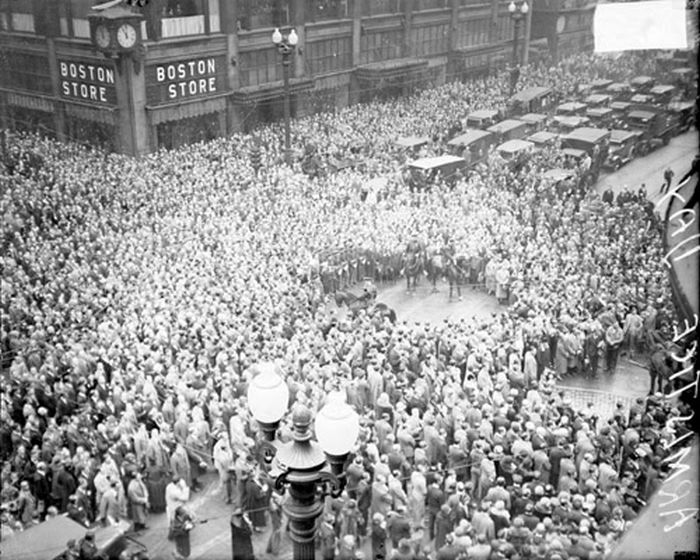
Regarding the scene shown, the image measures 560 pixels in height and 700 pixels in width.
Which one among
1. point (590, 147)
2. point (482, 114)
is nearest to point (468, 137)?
point (482, 114)

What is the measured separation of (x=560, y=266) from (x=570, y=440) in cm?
864

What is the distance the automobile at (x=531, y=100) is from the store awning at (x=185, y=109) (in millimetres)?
15074

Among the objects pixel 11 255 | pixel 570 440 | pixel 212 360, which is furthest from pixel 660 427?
pixel 11 255

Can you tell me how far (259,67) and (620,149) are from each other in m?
17.3

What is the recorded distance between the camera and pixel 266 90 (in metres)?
36.0

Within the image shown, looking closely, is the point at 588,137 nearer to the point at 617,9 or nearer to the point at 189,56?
the point at 189,56

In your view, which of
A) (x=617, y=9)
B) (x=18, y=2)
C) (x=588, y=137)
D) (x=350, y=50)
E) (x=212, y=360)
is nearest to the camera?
(x=617, y=9)

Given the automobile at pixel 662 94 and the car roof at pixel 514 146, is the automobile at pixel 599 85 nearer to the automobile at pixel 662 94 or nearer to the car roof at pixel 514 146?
the automobile at pixel 662 94

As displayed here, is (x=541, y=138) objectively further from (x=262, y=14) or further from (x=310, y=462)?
(x=310, y=462)

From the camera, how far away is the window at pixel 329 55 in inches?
1576

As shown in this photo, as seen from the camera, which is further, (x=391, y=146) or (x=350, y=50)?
(x=350, y=50)

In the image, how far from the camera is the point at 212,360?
16594mm

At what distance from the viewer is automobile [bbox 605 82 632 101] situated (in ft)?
130

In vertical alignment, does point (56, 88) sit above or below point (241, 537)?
above
